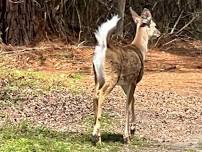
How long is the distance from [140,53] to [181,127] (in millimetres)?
1527

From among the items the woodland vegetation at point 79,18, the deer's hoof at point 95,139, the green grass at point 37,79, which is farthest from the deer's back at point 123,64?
the woodland vegetation at point 79,18

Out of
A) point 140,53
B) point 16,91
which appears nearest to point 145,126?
point 140,53

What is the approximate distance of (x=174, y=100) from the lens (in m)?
11.5

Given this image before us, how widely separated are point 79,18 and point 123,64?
37.1 feet

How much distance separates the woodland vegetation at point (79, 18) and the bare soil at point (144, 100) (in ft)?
2.35

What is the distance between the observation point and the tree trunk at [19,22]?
1620 centimetres

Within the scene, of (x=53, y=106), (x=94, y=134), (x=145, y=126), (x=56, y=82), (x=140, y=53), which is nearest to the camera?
(x=94, y=134)

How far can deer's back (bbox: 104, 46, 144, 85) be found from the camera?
7.80 meters

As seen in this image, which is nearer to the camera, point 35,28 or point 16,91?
point 16,91

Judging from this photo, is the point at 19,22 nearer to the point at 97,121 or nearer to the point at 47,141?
the point at 97,121

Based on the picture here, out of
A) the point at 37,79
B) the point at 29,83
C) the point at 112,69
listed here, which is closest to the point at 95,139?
the point at 112,69

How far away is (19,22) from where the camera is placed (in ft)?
53.7

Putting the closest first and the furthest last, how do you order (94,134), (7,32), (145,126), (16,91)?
→ (94,134)
(145,126)
(16,91)
(7,32)

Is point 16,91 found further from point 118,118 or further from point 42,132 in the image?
point 42,132
